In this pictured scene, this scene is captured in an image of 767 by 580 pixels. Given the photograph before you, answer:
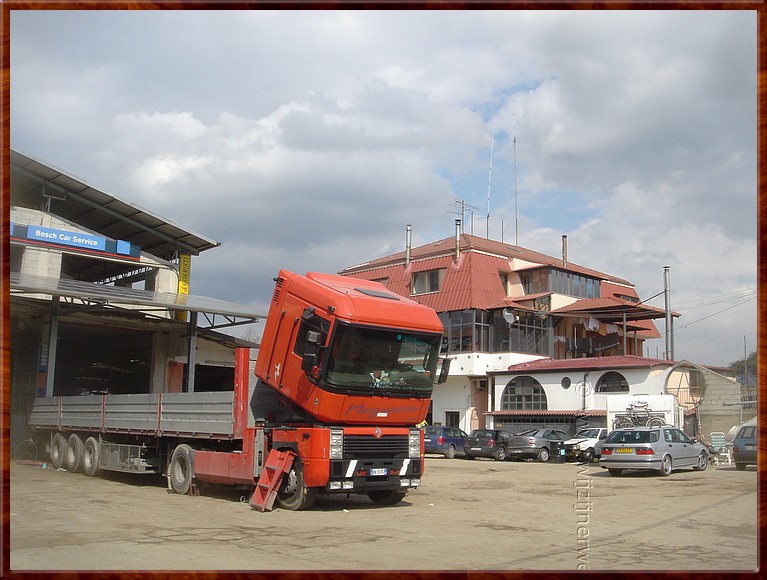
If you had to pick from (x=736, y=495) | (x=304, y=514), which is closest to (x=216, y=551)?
(x=304, y=514)

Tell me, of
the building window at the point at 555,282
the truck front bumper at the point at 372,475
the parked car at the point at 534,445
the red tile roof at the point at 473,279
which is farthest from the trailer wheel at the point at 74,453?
the building window at the point at 555,282

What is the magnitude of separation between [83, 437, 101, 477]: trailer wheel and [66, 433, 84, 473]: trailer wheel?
12.7 inches

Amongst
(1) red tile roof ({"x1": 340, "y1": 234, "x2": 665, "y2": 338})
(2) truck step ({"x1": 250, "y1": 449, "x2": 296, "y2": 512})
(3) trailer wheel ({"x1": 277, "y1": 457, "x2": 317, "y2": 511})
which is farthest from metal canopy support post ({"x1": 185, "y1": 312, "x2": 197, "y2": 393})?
(1) red tile roof ({"x1": 340, "y1": 234, "x2": 665, "y2": 338})

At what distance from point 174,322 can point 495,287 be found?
2454 cm

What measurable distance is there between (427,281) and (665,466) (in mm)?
28717

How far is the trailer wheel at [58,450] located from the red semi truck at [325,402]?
738 cm

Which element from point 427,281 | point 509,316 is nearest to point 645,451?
point 509,316

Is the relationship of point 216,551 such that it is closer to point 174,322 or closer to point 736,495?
point 736,495

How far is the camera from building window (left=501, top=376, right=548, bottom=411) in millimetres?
41844

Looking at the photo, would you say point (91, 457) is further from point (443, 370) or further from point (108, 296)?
point (443, 370)

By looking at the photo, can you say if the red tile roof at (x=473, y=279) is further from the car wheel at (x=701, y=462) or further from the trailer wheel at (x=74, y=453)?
the trailer wheel at (x=74, y=453)

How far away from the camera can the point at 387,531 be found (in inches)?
424

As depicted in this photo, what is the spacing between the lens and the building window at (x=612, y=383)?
38.1 m

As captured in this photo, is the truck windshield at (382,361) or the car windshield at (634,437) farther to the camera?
the car windshield at (634,437)
